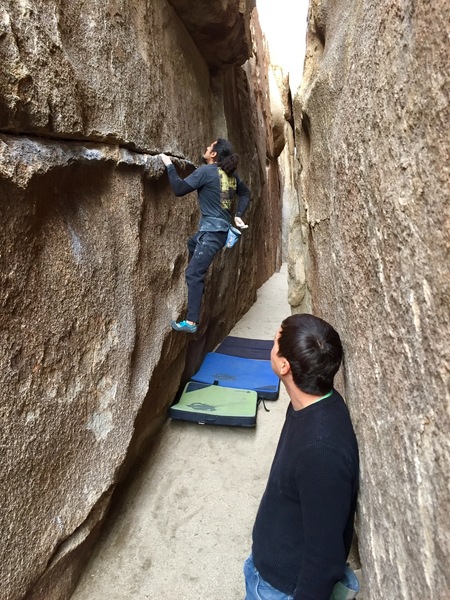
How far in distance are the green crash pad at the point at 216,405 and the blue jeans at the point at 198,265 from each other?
883mm

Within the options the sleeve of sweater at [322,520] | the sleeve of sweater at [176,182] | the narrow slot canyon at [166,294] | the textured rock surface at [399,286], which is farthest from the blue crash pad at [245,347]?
the sleeve of sweater at [322,520]

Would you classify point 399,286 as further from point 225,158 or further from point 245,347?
point 245,347

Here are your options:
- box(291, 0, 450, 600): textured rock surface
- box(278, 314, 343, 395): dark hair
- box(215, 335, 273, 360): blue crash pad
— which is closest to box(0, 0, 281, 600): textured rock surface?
box(278, 314, 343, 395): dark hair

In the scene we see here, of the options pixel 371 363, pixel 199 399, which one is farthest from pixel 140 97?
A: pixel 199 399

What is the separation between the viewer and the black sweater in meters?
1.32

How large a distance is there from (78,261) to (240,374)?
302 cm

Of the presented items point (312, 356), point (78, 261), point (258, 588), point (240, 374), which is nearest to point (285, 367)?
point (312, 356)

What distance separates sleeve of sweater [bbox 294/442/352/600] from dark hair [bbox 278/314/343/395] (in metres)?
0.24

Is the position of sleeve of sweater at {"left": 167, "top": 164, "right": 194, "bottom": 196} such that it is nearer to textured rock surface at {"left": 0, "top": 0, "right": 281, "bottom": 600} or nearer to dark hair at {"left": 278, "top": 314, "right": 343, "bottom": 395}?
textured rock surface at {"left": 0, "top": 0, "right": 281, "bottom": 600}

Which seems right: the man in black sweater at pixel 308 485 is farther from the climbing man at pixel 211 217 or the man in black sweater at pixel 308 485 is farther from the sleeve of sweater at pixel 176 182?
the climbing man at pixel 211 217

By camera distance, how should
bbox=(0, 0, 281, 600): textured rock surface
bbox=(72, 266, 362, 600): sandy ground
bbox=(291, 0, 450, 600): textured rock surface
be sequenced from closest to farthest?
bbox=(291, 0, 450, 600): textured rock surface < bbox=(0, 0, 281, 600): textured rock surface < bbox=(72, 266, 362, 600): sandy ground

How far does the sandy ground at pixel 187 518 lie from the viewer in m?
2.63

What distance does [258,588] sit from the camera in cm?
167

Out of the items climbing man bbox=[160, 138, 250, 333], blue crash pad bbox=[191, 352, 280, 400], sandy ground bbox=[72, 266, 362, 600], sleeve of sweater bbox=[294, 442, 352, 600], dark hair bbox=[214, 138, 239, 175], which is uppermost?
dark hair bbox=[214, 138, 239, 175]
